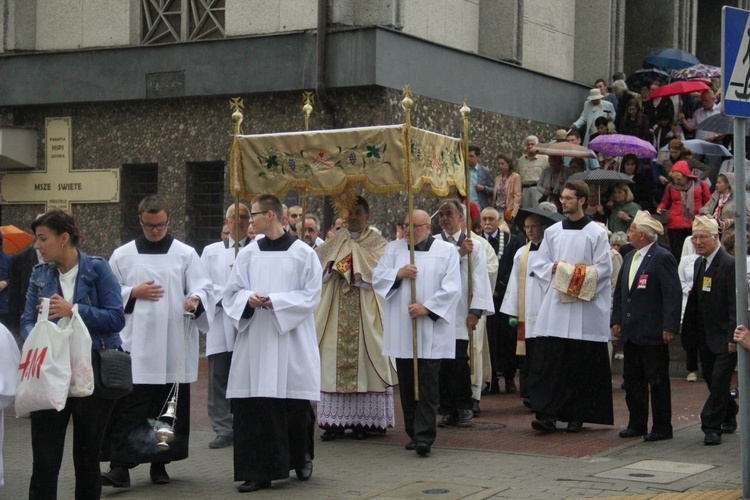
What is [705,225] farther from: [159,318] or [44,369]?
[44,369]

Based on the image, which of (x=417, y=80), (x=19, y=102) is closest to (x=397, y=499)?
(x=417, y=80)

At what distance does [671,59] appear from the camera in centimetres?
2281

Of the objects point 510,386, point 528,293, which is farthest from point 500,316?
point 528,293

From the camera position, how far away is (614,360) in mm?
16469

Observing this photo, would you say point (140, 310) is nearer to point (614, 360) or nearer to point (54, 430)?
point (54, 430)

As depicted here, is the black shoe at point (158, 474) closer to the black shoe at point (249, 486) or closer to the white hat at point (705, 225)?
the black shoe at point (249, 486)

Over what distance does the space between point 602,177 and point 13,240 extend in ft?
25.9

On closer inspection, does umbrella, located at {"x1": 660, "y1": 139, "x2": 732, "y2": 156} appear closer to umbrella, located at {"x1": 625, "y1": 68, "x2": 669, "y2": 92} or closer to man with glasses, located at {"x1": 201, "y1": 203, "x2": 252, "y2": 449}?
umbrella, located at {"x1": 625, "y1": 68, "x2": 669, "y2": 92}

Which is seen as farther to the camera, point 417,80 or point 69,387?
point 417,80

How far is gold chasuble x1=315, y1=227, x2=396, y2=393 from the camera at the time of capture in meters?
11.6

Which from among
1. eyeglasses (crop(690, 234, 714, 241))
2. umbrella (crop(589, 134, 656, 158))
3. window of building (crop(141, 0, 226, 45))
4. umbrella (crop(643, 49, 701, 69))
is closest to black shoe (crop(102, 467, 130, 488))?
eyeglasses (crop(690, 234, 714, 241))

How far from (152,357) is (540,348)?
388 centimetres

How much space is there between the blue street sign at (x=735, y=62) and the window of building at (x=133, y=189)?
39.8ft

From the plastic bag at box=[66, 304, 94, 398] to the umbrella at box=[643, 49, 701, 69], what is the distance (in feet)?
56.3
